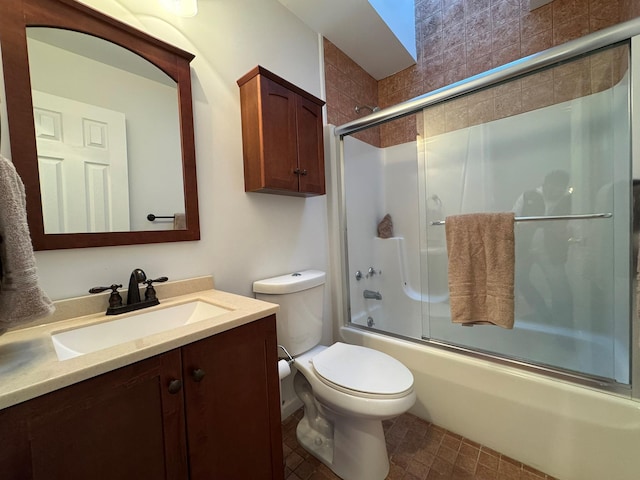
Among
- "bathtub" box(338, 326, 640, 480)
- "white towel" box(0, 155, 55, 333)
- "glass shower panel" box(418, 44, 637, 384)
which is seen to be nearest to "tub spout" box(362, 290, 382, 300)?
"glass shower panel" box(418, 44, 637, 384)

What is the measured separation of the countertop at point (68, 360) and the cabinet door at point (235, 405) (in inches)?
1.4

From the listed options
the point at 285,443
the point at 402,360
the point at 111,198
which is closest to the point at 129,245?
the point at 111,198

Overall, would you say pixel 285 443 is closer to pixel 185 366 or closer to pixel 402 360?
pixel 402 360

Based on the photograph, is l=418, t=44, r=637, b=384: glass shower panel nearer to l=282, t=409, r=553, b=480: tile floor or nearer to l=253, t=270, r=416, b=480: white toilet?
l=282, t=409, r=553, b=480: tile floor

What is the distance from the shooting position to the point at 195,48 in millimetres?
1177

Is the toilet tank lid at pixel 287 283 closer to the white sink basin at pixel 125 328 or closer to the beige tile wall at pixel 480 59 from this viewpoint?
the white sink basin at pixel 125 328

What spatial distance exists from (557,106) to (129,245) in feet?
7.88

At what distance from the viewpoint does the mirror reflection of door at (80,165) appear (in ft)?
2.73

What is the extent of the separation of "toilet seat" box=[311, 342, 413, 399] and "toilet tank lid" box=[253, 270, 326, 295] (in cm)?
34

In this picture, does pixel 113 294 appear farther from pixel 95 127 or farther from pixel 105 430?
pixel 95 127

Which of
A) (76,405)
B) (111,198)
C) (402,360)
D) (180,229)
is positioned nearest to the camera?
(76,405)

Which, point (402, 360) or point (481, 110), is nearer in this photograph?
point (402, 360)

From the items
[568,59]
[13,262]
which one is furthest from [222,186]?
[568,59]

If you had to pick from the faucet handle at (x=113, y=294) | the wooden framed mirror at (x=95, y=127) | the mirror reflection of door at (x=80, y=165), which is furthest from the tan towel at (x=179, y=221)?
the faucet handle at (x=113, y=294)
